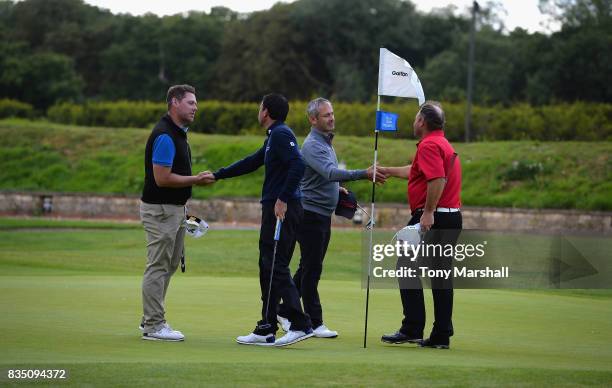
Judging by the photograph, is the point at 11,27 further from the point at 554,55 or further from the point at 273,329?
the point at 273,329

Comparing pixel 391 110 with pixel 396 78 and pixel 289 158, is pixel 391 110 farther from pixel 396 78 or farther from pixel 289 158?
pixel 289 158

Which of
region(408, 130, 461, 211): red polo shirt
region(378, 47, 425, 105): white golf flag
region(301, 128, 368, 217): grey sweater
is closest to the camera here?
region(408, 130, 461, 211): red polo shirt

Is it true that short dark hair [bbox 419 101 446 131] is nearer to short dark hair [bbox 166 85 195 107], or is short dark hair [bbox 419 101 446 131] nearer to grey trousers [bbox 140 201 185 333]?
short dark hair [bbox 166 85 195 107]

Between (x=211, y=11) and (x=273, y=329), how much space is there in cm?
8005

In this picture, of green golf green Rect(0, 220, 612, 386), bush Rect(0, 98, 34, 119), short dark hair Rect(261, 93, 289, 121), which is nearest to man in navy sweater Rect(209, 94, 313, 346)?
short dark hair Rect(261, 93, 289, 121)

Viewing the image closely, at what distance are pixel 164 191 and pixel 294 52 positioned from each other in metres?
63.2

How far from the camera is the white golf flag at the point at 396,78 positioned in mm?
9805

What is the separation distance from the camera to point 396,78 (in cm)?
987

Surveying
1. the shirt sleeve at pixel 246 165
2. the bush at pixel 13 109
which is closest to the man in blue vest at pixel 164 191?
the shirt sleeve at pixel 246 165

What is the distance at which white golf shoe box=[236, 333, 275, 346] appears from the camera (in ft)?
30.0

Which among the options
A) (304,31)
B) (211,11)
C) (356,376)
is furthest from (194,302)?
(211,11)

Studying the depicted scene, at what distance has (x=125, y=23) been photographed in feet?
265

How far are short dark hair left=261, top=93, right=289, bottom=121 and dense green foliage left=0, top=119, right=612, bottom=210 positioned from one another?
26417 millimetres

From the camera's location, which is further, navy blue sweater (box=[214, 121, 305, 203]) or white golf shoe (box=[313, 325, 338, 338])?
white golf shoe (box=[313, 325, 338, 338])
